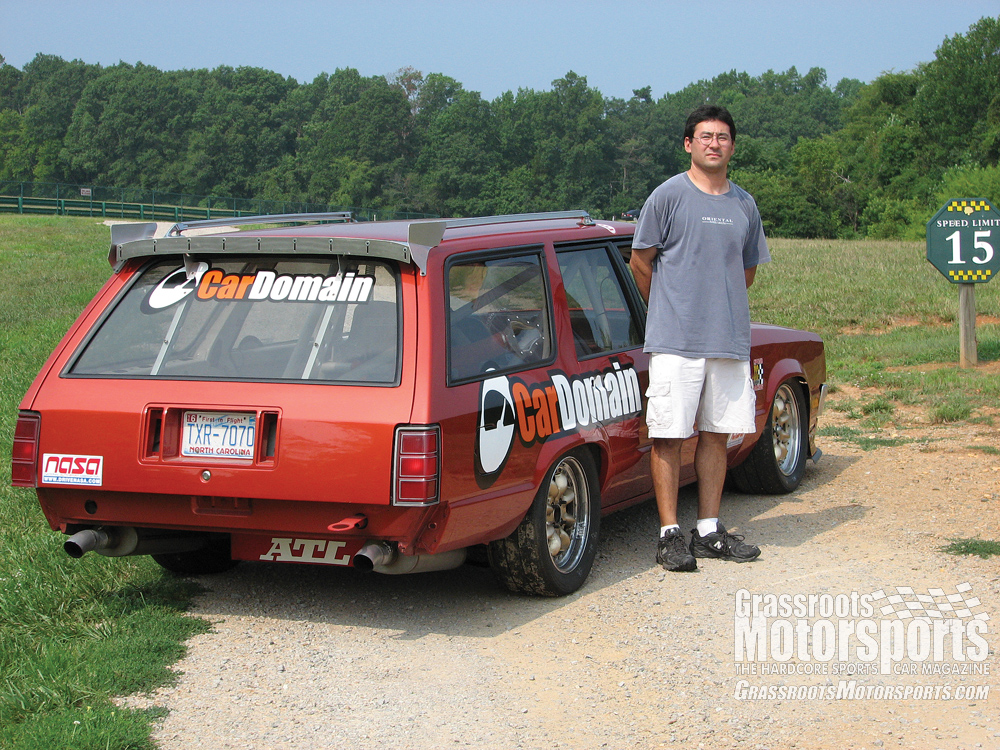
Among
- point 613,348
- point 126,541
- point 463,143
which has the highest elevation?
point 463,143

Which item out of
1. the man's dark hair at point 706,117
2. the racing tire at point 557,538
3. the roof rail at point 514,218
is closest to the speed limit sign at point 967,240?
the roof rail at point 514,218

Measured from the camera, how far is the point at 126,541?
15.4 ft

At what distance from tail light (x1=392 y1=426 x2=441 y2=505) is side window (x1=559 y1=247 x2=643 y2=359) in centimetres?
138

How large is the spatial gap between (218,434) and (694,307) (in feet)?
7.76

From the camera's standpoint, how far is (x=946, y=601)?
4.92 m

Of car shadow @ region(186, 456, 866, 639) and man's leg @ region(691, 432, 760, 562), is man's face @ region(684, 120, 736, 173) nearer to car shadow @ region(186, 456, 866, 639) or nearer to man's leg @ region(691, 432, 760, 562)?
man's leg @ region(691, 432, 760, 562)

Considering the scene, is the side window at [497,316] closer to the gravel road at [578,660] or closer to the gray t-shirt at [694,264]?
the gray t-shirt at [694,264]

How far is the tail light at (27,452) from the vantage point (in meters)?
4.54

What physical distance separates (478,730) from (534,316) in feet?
6.89

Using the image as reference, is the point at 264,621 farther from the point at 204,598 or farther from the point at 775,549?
the point at 775,549

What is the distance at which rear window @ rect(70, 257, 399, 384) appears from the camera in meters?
4.44

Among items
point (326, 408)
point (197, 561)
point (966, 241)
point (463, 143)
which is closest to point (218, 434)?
point (326, 408)

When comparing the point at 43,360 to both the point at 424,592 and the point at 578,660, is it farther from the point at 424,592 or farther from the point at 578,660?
the point at 578,660
